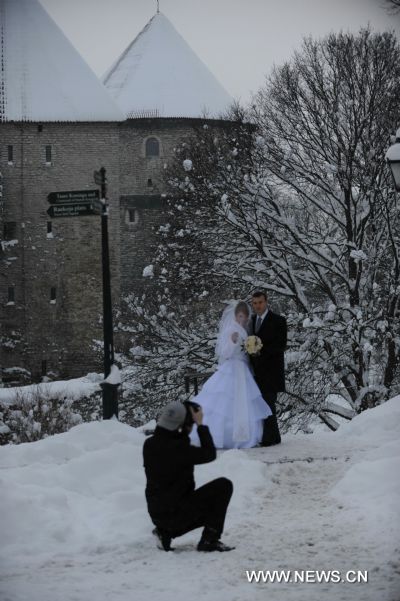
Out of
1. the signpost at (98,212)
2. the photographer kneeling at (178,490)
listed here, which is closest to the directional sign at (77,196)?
the signpost at (98,212)

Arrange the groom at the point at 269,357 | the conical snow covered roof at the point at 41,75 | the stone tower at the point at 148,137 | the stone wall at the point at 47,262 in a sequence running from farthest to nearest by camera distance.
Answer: the stone tower at the point at 148,137 < the conical snow covered roof at the point at 41,75 < the stone wall at the point at 47,262 < the groom at the point at 269,357

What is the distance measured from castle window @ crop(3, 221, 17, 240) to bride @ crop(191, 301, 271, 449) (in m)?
36.3

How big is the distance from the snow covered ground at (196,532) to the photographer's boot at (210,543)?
74 millimetres

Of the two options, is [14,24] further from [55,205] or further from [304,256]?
[55,205]

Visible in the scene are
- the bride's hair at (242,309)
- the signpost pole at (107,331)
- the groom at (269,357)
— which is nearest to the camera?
the groom at (269,357)

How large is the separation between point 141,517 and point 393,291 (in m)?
14.8

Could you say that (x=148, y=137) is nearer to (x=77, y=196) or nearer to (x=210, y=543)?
(x=77, y=196)

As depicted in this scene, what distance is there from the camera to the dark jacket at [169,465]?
764cm

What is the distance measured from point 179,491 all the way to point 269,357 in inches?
169

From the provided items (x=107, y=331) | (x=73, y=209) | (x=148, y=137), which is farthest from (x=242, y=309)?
(x=148, y=137)

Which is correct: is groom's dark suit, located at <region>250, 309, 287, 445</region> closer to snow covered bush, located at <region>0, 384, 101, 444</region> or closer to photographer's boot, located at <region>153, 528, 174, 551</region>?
photographer's boot, located at <region>153, 528, 174, 551</region>

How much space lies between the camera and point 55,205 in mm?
12305

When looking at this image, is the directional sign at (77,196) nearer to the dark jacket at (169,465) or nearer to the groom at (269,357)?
the groom at (269,357)

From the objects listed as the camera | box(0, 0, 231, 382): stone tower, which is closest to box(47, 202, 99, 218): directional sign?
the camera
